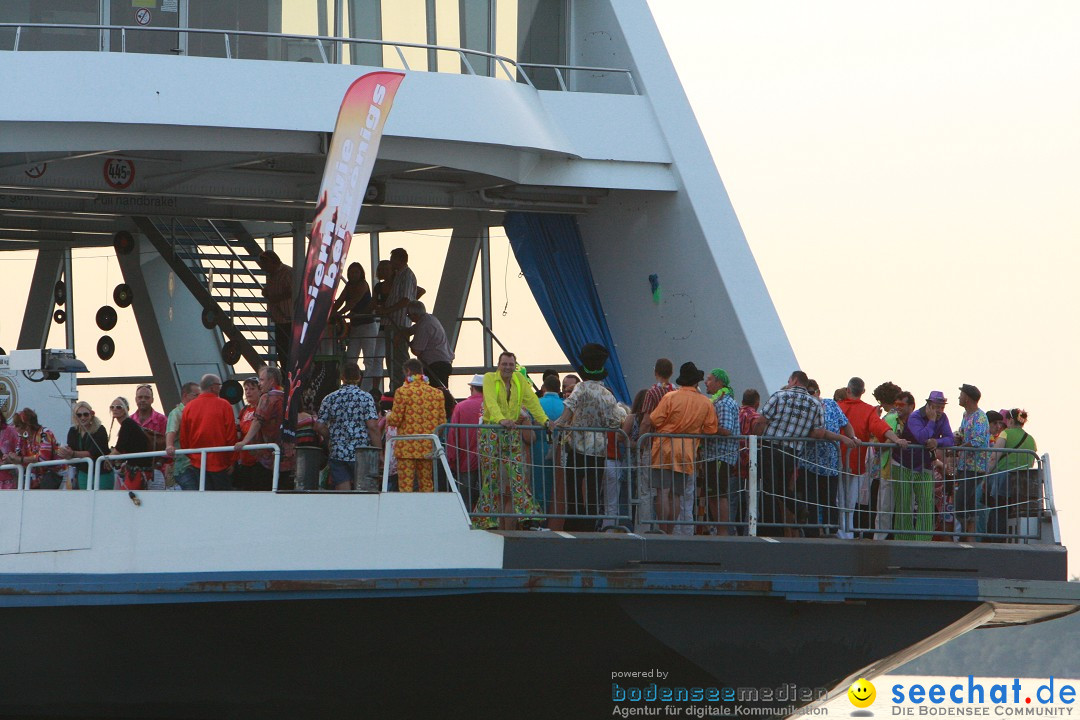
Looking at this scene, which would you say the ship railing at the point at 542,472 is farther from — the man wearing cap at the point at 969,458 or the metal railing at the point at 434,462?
the man wearing cap at the point at 969,458

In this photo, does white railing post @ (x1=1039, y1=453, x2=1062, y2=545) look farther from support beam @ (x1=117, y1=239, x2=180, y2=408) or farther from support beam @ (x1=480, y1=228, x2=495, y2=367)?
support beam @ (x1=117, y1=239, x2=180, y2=408)

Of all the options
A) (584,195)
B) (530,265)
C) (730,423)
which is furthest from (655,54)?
(730,423)

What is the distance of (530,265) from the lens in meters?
15.4

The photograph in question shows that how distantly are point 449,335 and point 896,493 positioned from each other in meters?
6.19

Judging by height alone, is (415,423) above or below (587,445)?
above

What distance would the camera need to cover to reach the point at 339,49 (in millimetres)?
13273

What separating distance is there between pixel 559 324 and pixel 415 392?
4827 millimetres

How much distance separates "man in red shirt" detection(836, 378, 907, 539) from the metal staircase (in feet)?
21.8

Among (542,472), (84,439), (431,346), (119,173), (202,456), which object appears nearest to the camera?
(202,456)

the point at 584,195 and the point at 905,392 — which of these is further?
the point at 584,195

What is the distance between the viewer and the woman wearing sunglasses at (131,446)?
1070 cm

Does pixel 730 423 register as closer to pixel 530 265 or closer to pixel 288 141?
pixel 288 141

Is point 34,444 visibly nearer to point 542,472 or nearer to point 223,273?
point 542,472

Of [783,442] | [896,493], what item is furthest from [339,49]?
[896,493]
